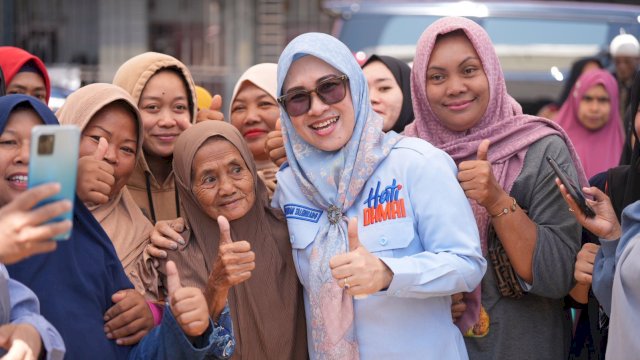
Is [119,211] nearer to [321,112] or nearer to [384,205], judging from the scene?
[321,112]

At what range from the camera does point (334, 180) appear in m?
2.89

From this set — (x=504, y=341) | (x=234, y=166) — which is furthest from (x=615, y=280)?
(x=234, y=166)

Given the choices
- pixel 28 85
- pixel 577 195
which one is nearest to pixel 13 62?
pixel 28 85

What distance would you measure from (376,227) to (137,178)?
1227 millimetres

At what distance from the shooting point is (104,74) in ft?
47.9

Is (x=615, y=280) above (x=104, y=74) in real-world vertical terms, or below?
below

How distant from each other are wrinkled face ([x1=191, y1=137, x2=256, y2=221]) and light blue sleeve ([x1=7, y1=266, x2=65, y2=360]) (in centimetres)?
77

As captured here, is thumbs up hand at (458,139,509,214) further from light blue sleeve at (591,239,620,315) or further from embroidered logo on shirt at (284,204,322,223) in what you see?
embroidered logo on shirt at (284,204,322,223)

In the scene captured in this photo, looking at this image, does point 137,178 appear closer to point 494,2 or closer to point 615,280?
point 615,280

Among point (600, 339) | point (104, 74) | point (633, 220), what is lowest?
point (600, 339)

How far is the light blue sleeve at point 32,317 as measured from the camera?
7.62 ft

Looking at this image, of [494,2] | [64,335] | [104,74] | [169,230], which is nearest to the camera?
[64,335]

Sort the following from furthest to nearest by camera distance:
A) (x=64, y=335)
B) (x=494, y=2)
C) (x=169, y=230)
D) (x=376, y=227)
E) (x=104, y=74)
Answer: (x=104, y=74) < (x=494, y=2) < (x=169, y=230) < (x=376, y=227) < (x=64, y=335)

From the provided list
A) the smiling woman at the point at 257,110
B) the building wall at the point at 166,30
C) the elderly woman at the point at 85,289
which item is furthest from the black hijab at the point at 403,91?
the building wall at the point at 166,30
